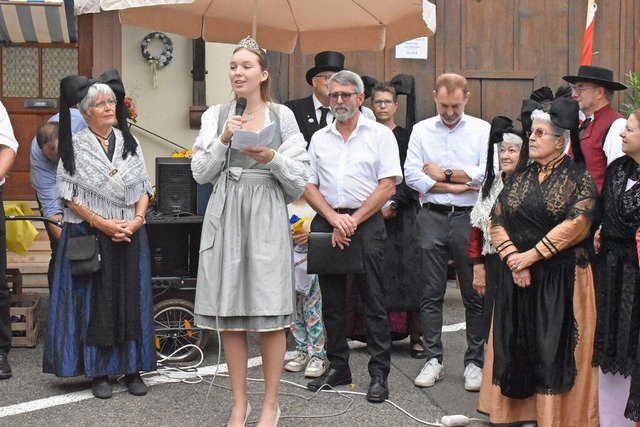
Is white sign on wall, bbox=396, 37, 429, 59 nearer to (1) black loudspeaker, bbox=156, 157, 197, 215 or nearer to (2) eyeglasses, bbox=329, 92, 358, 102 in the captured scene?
(1) black loudspeaker, bbox=156, 157, 197, 215

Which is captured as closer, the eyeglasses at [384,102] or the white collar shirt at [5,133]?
the white collar shirt at [5,133]

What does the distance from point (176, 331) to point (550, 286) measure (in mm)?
2802

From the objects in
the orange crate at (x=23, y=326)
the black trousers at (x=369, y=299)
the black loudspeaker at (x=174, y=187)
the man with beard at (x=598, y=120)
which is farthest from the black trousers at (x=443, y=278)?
the orange crate at (x=23, y=326)

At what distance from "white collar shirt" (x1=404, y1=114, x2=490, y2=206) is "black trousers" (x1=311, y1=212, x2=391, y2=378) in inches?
24.2

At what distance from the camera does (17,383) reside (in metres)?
6.52

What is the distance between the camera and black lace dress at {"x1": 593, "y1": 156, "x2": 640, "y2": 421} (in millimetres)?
5148

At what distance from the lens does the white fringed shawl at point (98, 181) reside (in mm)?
6227

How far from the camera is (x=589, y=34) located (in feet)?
32.3

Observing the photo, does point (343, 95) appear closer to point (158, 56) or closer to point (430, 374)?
point (430, 374)

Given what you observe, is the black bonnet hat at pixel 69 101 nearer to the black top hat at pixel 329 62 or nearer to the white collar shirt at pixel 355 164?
the white collar shirt at pixel 355 164

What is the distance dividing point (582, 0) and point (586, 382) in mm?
6261

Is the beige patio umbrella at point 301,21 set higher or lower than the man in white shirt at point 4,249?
higher

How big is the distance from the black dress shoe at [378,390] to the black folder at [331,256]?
0.66 meters

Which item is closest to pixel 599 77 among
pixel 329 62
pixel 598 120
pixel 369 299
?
pixel 598 120
